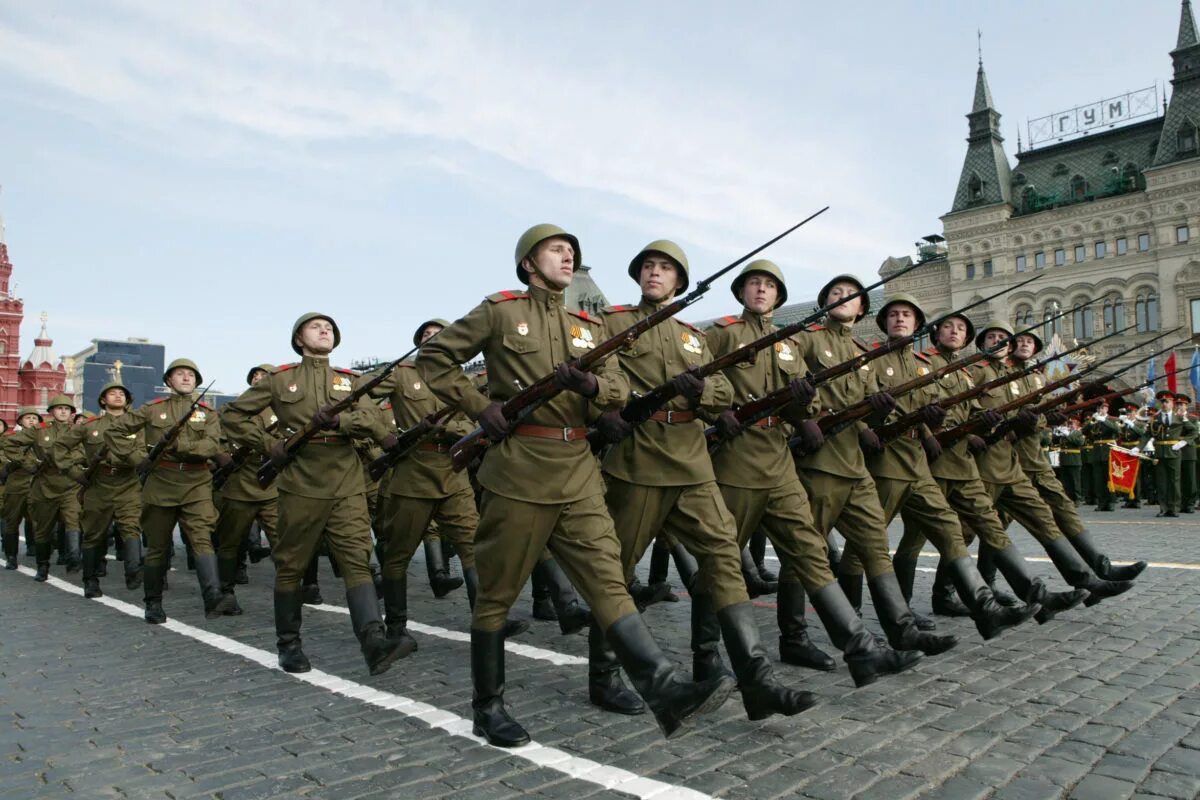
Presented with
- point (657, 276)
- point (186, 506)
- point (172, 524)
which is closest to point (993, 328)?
point (657, 276)

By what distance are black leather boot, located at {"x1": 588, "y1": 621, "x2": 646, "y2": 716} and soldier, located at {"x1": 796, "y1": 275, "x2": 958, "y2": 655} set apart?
59.6 inches

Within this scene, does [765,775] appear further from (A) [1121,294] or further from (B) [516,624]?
(A) [1121,294]

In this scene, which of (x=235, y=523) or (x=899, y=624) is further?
(x=235, y=523)

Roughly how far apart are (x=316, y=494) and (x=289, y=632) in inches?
34.8

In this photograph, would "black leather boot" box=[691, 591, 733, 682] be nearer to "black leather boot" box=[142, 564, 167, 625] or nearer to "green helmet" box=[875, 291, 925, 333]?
"green helmet" box=[875, 291, 925, 333]

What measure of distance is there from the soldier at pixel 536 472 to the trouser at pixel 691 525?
1.37ft

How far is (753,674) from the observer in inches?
163

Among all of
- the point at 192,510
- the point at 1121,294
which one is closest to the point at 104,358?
the point at 1121,294

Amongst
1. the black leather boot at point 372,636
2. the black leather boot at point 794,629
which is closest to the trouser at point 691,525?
the black leather boot at point 794,629

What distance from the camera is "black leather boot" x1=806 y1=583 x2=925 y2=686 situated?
459 centimetres

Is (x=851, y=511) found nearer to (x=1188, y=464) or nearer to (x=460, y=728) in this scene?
(x=460, y=728)

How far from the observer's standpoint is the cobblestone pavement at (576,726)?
3.61 metres

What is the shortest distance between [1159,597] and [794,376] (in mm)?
3981

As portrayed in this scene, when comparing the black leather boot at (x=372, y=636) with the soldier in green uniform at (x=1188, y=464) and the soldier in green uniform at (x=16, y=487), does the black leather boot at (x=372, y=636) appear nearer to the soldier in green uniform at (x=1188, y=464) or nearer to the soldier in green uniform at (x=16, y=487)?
the soldier in green uniform at (x=16, y=487)
